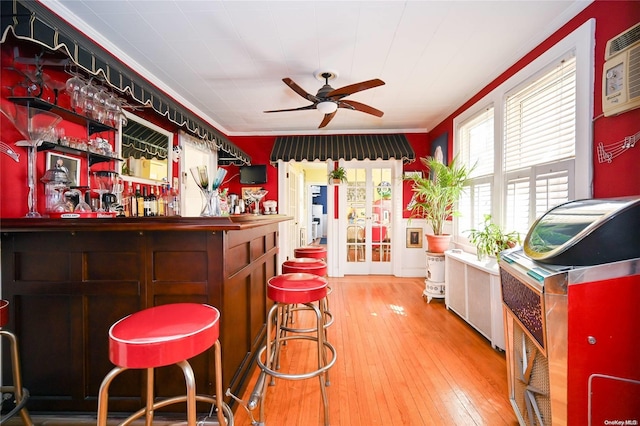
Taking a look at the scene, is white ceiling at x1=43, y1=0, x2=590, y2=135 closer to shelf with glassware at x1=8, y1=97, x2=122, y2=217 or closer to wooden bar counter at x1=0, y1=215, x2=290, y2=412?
shelf with glassware at x1=8, y1=97, x2=122, y2=217

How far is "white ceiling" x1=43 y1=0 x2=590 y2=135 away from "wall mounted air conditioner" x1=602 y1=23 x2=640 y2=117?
553 millimetres

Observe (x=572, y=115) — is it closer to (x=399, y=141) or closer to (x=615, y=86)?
(x=615, y=86)

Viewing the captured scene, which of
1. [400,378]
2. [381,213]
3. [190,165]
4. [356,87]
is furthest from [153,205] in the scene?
[381,213]

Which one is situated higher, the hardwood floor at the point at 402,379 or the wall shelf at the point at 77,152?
the wall shelf at the point at 77,152

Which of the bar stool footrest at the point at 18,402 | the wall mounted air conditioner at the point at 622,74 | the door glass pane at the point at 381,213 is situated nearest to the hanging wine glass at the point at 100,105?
the bar stool footrest at the point at 18,402

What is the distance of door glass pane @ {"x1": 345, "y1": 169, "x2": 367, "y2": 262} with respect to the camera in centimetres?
518

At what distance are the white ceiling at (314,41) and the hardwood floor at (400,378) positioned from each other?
9.03ft

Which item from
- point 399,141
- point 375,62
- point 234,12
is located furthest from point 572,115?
point 399,141

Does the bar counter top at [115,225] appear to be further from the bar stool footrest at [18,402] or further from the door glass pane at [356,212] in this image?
the door glass pane at [356,212]

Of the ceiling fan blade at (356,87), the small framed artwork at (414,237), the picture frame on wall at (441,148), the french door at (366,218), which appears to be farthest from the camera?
the french door at (366,218)

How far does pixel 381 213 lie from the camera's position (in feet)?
17.0

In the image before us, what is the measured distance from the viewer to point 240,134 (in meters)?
5.25

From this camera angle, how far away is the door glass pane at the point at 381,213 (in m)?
5.15

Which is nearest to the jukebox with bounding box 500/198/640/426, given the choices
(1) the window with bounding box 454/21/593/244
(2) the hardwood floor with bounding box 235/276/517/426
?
(2) the hardwood floor with bounding box 235/276/517/426
